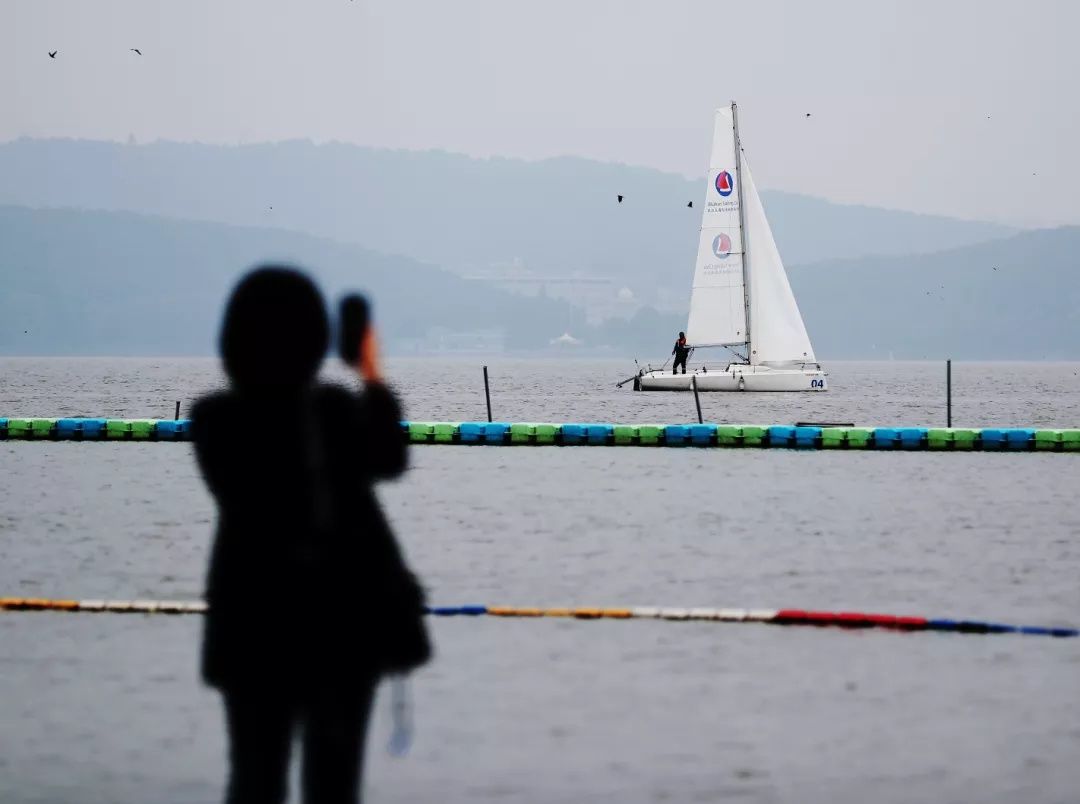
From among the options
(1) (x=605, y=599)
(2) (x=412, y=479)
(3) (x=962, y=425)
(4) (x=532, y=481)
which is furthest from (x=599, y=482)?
(3) (x=962, y=425)

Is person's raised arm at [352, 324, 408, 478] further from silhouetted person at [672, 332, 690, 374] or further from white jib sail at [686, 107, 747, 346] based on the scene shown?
silhouetted person at [672, 332, 690, 374]

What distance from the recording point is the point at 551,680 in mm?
10961

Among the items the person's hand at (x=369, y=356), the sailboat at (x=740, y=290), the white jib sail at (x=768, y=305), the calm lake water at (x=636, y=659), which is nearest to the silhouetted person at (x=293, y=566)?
the calm lake water at (x=636, y=659)

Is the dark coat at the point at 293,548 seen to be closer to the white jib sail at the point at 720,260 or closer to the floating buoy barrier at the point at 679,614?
the floating buoy barrier at the point at 679,614

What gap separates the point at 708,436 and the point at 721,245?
35084 millimetres

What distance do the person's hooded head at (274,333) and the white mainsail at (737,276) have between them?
214 feet

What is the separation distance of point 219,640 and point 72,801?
2.86m

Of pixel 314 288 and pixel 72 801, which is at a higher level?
pixel 314 288

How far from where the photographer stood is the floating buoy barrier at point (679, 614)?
13.1 metres

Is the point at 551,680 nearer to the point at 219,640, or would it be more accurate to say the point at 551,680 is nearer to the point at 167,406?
the point at 219,640

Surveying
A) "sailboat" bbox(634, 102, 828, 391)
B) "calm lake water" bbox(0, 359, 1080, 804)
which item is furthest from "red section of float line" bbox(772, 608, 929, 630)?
"sailboat" bbox(634, 102, 828, 391)

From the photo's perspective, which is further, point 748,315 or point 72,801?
point 748,315

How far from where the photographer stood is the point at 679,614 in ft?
43.5

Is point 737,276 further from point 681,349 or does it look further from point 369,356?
point 369,356
